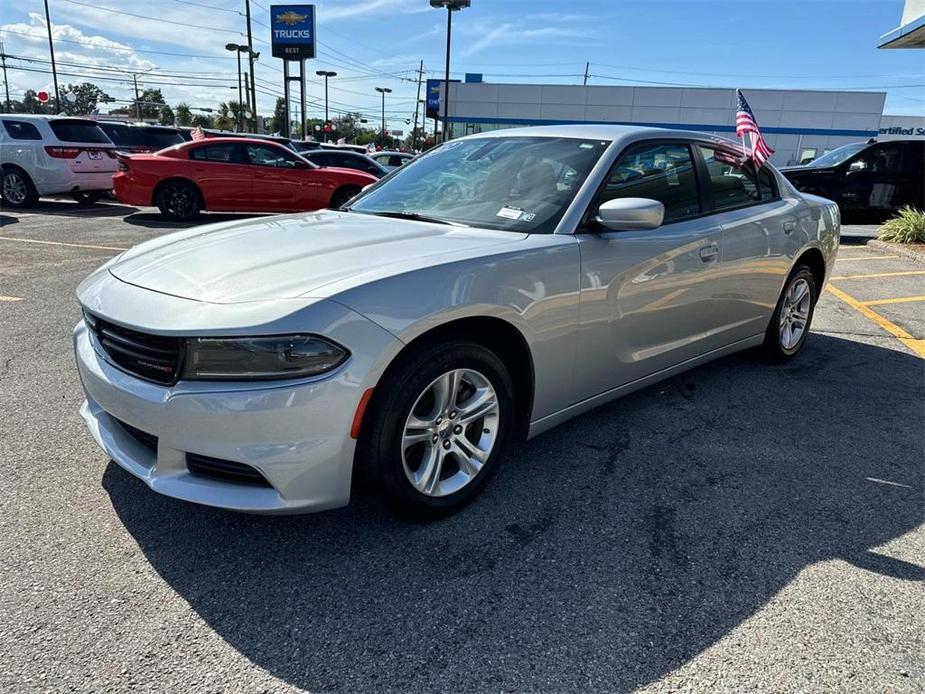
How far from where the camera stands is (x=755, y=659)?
1983 mm

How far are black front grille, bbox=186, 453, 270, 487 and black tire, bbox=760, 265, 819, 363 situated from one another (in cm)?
371

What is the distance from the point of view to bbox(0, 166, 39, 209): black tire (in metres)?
12.5

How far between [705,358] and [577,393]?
4.20 ft

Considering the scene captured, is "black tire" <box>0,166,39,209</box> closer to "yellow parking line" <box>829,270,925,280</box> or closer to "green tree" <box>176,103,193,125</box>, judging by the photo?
"yellow parking line" <box>829,270,925,280</box>

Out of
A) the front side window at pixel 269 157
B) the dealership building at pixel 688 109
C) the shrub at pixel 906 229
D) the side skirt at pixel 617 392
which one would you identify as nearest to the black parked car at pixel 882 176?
the shrub at pixel 906 229

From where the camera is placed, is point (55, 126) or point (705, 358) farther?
point (55, 126)

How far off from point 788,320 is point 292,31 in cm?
4262

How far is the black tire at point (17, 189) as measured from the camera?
1251cm

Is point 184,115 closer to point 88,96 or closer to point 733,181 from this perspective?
point 88,96

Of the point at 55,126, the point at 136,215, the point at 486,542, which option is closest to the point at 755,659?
the point at 486,542

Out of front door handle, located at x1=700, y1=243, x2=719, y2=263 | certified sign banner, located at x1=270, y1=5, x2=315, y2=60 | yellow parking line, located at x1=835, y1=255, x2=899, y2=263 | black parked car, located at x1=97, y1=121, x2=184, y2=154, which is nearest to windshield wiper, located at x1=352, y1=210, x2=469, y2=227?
front door handle, located at x1=700, y1=243, x2=719, y2=263

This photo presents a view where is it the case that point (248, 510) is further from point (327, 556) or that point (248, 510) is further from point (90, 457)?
point (90, 457)

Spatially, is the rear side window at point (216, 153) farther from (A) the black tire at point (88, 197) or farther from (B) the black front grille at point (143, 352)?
(B) the black front grille at point (143, 352)

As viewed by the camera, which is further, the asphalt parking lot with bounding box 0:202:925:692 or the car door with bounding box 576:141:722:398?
the car door with bounding box 576:141:722:398
